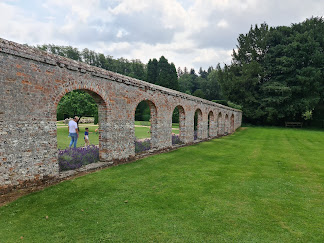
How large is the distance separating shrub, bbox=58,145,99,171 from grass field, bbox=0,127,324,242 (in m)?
0.89

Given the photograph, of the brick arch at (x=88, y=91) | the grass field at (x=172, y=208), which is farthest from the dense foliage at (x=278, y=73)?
the brick arch at (x=88, y=91)

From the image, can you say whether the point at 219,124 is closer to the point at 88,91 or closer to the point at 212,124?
the point at 212,124

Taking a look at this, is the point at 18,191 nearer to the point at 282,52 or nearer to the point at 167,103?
the point at 167,103

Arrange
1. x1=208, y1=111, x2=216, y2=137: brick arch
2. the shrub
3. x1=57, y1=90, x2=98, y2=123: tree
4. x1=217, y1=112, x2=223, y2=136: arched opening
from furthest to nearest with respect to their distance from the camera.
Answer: x1=217, y1=112, x2=223, y2=136: arched opening, x1=57, y1=90, x2=98, y2=123: tree, x1=208, y1=111, x2=216, y2=137: brick arch, the shrub

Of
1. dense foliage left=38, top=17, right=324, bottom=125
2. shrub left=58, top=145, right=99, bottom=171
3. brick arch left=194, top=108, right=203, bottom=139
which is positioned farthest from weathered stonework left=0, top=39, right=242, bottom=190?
dense foliage left=38, top=17, right=324, bottom=125

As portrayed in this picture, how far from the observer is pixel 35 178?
4.93m

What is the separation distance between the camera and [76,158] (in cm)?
703

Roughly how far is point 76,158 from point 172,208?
441 cm

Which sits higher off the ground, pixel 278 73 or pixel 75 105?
pixel 278 73

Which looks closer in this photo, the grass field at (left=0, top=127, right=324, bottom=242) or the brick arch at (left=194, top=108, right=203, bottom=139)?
the grass field at (left=0, top=127, right=324, bottom=242)

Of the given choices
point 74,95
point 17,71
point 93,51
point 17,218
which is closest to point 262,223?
point 17,218

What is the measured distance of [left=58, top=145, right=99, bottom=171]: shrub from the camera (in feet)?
20.9

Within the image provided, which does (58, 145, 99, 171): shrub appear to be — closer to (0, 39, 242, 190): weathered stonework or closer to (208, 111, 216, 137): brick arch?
(0, 39, 242, 190): weathered stonework

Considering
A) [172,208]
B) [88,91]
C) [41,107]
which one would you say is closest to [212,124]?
[88,91]
